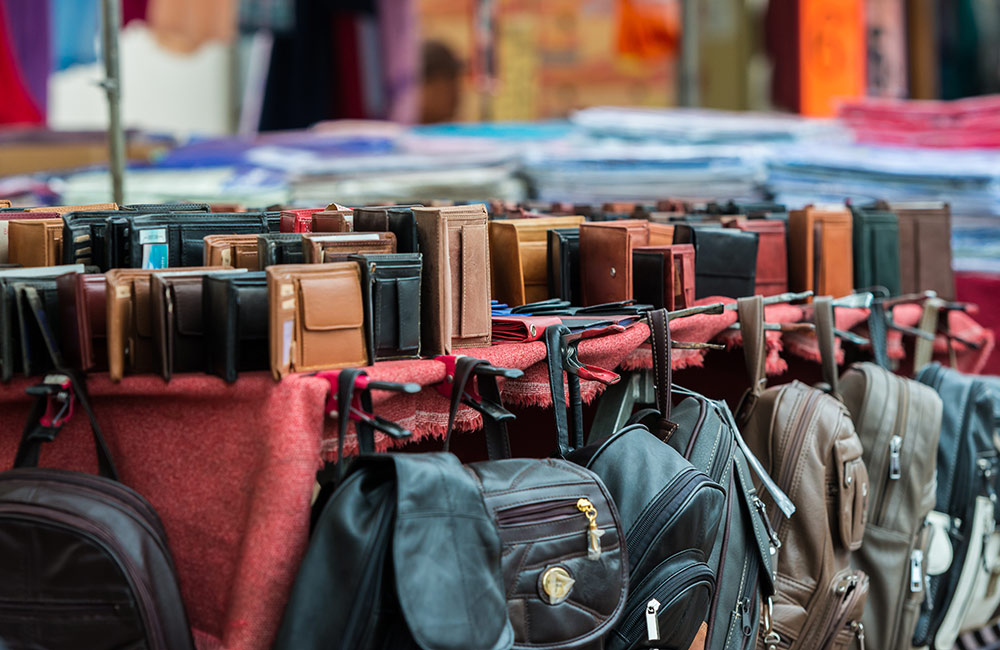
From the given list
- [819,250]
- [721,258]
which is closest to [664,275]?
[721,258]

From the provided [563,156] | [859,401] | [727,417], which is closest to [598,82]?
[563,156]

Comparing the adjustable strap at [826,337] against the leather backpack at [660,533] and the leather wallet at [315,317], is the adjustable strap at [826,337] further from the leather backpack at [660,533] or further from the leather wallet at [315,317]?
the leather wallet at [315,317]

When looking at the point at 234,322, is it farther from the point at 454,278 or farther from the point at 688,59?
the point at 688,59

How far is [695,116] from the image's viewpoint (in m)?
4.27

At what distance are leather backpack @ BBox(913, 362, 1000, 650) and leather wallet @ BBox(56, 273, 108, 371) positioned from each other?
1.66 meters

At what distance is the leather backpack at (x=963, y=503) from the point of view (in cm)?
228

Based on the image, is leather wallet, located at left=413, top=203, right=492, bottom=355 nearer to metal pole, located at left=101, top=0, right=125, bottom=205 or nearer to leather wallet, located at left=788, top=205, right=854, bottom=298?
leather wallet, located at left=788, top=205, right=854, bottom=298

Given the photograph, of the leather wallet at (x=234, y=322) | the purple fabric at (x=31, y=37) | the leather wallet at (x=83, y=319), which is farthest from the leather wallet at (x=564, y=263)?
the purple fabric at (x=31, y=37)

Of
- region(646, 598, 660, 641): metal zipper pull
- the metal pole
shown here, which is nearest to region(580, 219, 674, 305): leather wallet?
region(646, 598, 660, 641): metal zipper pull

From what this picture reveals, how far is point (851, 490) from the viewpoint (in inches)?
77.6

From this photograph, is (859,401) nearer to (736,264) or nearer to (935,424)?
(935,424)

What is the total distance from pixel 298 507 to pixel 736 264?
120 cm

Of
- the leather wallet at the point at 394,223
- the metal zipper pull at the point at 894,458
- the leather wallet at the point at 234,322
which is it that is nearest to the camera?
the leather wallet at the point at 234,322

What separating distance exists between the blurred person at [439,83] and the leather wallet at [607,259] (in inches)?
121
